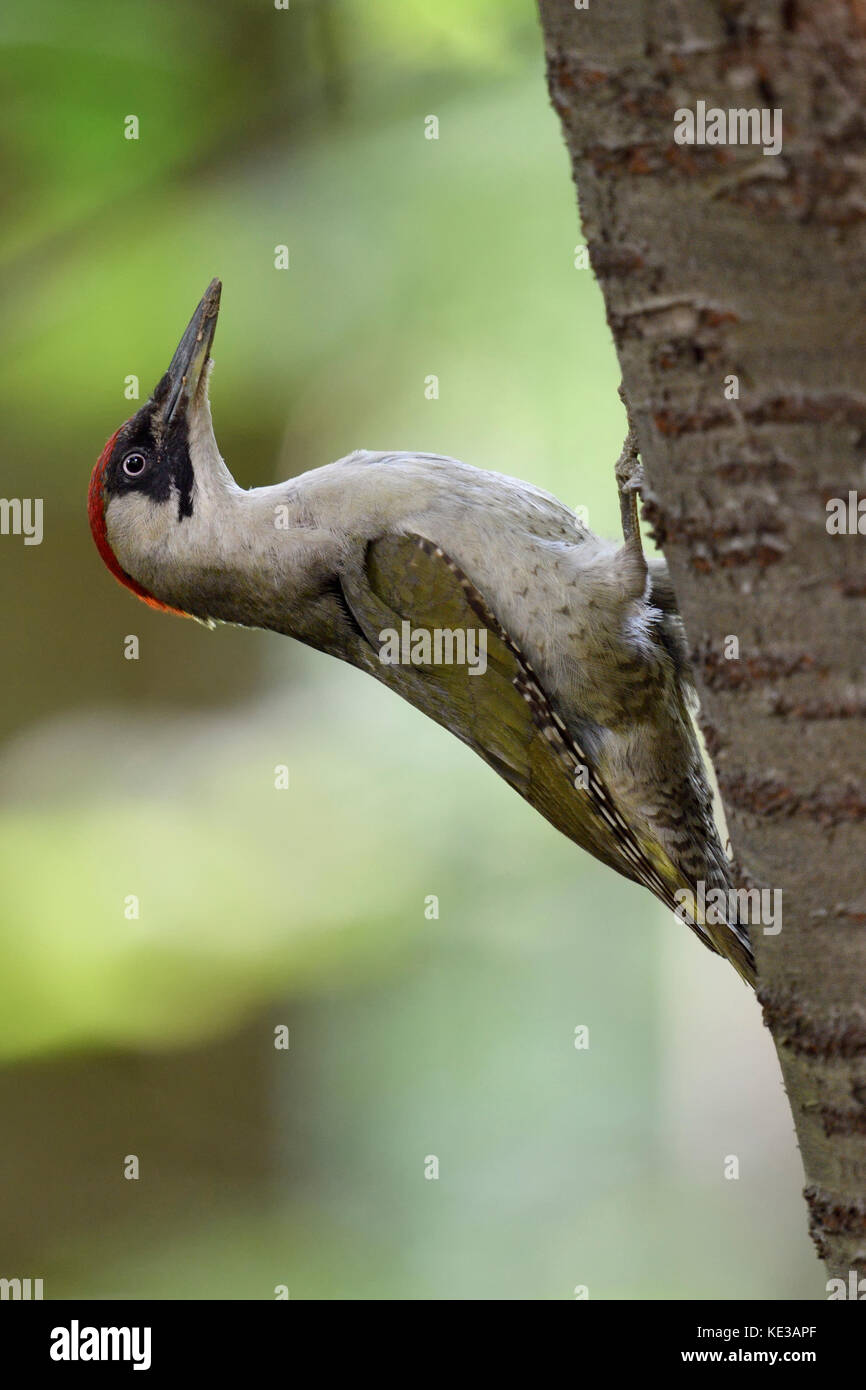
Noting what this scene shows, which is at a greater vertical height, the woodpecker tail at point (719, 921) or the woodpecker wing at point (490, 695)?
the woodpecker wing at point (490, 695)

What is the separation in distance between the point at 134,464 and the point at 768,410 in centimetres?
181

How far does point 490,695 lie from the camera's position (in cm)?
228

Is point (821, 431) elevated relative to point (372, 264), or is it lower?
lower

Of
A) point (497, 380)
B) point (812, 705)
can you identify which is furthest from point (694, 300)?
point (497, 380)

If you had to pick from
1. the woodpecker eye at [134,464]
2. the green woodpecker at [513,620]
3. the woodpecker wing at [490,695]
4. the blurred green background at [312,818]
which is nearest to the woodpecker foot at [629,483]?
the green woodpecker at [513,620]

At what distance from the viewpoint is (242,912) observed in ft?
13.3

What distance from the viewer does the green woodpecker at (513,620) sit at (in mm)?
2178

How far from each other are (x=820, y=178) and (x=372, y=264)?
2.91 meters

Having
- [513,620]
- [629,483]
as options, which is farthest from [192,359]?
[629,483]

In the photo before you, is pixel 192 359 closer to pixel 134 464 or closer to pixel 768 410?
pixel 134 464

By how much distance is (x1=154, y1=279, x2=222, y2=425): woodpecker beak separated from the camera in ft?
8.05

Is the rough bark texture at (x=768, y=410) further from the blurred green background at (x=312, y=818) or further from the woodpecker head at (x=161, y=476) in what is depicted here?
the blurred green background at (x=312, y=818)

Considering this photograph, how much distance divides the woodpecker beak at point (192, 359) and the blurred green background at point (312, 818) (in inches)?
43.6
